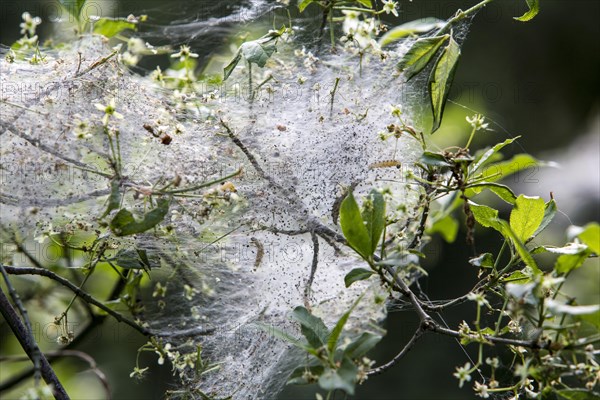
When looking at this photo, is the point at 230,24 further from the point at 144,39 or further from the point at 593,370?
the point at 593,370

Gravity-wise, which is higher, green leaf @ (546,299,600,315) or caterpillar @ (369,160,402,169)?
caterpillar @ (369,160,402,169)

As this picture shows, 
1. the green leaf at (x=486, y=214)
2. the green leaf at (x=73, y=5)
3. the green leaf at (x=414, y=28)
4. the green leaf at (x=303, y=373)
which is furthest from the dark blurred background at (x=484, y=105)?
the green leaf at (x=303, y=373)

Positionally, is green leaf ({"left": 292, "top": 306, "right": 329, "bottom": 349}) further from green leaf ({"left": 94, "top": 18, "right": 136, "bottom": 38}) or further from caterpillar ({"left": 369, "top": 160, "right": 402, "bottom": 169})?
green leaf ({"left": 94, "top": 18, "right": 136, "bottom": 38})

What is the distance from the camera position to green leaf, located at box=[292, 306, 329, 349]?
140 cm

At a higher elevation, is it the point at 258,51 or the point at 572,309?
the point at 258,51

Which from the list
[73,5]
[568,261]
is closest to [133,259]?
[73,5]

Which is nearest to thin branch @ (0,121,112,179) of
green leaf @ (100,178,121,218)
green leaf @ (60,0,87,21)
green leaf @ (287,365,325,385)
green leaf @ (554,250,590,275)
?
green leaf @ (100,178,121,218)

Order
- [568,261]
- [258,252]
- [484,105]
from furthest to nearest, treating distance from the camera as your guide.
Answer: [484,105], [258,252], [568,261]

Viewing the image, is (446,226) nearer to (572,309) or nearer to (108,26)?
(572,309)

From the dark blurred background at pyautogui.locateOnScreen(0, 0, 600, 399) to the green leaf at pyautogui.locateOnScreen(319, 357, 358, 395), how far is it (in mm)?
840

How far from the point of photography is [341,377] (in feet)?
4.22

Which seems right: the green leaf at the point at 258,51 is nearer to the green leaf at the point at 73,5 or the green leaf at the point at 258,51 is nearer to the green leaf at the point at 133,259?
the green leaf at the point at 133,259

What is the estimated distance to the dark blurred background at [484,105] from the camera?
2896mm

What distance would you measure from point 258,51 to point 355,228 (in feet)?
1.87
